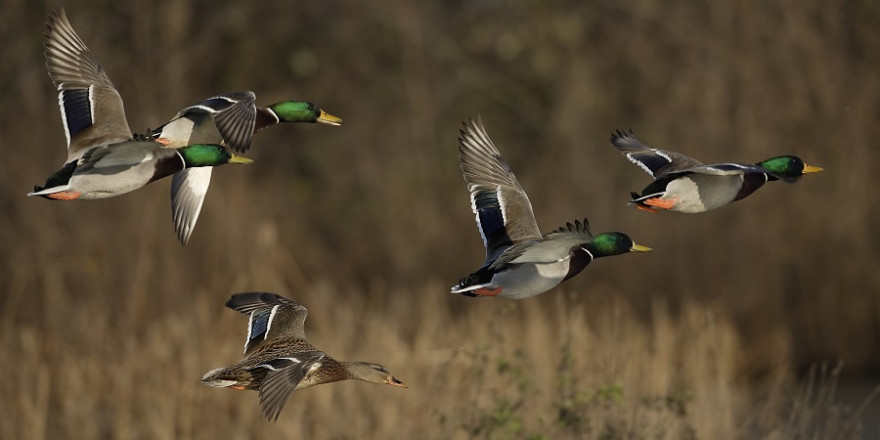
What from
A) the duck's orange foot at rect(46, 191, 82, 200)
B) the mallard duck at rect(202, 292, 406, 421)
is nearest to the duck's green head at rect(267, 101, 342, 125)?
the mallard duck at rect(202, 292, 406, 421)

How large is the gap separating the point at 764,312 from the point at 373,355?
4.20m

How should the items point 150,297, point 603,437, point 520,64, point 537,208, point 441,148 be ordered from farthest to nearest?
point 520,64
point 441,148
point 537,208
point 150,297
point 603,437

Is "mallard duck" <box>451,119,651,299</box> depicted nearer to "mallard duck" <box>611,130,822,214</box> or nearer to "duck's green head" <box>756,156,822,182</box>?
"mallard duck" <box>611,130,822,214</box>

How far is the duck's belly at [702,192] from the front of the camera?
5473 millimetres

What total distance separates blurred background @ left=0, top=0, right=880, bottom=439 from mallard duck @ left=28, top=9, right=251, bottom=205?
2019 millimetres

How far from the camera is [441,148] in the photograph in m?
16.4

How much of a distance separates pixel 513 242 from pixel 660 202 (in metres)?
0.62

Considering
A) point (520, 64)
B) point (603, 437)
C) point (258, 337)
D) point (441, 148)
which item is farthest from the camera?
point (520, 64)

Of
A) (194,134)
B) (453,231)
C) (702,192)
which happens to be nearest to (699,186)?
(702,192)

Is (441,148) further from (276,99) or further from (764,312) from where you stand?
(764,312)

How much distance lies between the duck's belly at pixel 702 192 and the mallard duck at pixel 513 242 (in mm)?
268

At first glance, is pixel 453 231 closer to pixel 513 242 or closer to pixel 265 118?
pixel 265 118

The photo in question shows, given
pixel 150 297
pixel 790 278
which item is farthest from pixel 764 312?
pixel 150 297

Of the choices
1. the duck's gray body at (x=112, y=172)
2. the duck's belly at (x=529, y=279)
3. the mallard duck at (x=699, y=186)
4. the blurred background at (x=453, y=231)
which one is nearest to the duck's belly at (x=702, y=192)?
the mallard duck at (x=699, y=186)
